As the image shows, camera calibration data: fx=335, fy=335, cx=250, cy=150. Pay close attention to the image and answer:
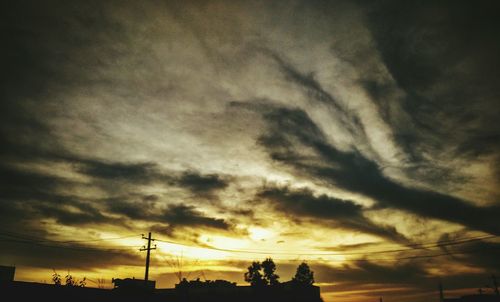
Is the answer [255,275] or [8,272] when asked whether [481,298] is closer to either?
[255,275]

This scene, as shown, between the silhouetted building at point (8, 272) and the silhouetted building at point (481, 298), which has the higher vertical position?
the silhouetted building at point (8, 272)

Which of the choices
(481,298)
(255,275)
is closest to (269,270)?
(255,275)

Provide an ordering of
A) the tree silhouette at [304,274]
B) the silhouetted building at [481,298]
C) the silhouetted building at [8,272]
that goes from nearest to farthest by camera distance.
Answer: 1. the silhouetted building at [8,272]
2. the silhouetted building at [481,298]
3. the tree silhouette at [304,274]

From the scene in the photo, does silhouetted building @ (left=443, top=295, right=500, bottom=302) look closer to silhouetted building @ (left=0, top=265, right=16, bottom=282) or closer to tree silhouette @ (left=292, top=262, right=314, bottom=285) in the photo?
tree silhouette @ (left=292, top=262, right=314, bottom=285)

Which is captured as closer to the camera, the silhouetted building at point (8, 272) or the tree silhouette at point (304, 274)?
the silhouetted building at point (8, 272)

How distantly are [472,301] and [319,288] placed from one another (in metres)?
34.1

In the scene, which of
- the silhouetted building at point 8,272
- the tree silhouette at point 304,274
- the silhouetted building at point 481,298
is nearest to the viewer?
the silhouetted building at point 8,272

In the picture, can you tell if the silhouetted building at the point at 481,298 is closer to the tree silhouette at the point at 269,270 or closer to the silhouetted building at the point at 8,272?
the tree silhouette at the point at 269,270

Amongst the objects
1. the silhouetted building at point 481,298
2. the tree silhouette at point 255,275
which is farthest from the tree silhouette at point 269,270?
the silhouetted building at point 481,298

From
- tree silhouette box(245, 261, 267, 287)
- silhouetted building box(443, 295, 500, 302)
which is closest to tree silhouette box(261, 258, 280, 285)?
tree silhouette box(245, 261, 267, 287)

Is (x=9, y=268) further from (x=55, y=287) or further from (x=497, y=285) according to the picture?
(x=497, y=285)

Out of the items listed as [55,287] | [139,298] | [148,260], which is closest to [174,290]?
[148,260]

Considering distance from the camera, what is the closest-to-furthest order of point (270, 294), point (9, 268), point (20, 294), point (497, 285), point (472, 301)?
1. point (20, 294)
2. point (270, 294)
3. point (9, 268)
4. point (472, 301)
5. point (497, 285)

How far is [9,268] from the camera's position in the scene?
2692 inches
